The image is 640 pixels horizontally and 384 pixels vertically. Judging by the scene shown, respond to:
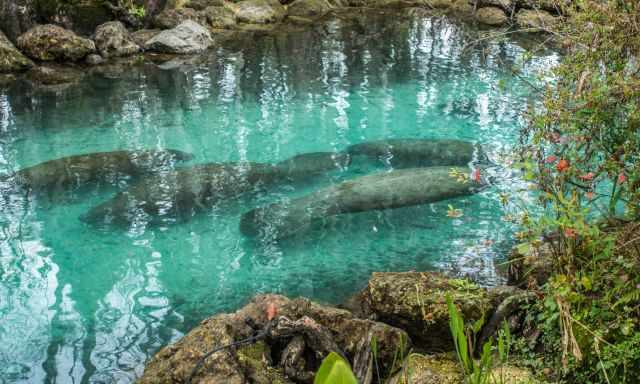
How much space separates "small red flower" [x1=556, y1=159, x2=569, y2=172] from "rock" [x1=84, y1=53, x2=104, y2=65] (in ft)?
46.9

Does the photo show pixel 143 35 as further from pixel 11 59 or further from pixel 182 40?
pixel 11 59

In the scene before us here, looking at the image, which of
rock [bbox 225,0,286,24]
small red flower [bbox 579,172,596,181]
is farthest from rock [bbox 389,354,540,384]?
rock [bbox 225,0,286,24]

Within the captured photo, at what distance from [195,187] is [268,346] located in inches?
176

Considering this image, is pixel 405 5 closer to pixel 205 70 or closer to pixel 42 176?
pixel 205 70

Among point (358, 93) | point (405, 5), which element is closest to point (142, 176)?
point (358, 93)

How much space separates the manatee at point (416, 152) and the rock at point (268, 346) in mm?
5283

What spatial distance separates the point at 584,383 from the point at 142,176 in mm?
7078

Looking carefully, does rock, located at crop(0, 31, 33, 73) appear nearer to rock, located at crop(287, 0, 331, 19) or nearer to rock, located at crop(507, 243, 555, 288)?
rock, located at crop(287, 0, 331, 19)

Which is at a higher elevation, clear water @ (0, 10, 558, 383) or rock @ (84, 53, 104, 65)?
rock @ (84, 53, 104, 65)

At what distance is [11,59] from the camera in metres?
14.8

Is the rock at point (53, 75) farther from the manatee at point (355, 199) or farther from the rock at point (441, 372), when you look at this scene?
the rock at point (441, 372)

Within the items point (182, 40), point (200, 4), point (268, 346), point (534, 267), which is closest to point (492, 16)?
point (200, 4)

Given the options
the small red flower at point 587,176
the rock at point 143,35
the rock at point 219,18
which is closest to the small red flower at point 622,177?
the small red flower at point 587,176

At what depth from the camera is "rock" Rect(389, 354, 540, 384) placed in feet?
12.3
